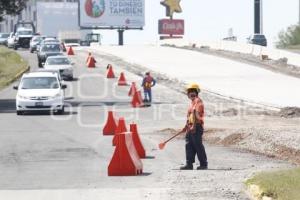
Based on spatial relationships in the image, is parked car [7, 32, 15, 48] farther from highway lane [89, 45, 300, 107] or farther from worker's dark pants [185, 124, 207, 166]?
worker's dark pants [185, 124, 207, 166]

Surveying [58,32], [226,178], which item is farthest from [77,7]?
[226,178]

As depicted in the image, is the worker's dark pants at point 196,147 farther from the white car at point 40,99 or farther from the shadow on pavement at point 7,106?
the shadow on pavement at point 7,106

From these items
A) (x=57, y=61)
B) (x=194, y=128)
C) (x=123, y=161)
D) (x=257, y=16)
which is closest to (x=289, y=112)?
(x=194, y=128)

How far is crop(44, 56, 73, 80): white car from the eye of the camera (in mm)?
55375

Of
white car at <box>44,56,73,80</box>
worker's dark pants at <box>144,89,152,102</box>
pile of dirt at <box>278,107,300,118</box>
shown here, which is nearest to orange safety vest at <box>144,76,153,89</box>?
worker's dark pants at <box>144,89,152,102</box>

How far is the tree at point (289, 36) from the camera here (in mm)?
121375

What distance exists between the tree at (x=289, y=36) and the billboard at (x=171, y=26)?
40.2 ft

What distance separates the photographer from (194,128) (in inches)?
731

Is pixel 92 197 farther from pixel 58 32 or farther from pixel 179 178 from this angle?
pixel 58 32

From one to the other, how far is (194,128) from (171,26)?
341 ft

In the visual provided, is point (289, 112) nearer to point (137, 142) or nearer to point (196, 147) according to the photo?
point (137, 142)

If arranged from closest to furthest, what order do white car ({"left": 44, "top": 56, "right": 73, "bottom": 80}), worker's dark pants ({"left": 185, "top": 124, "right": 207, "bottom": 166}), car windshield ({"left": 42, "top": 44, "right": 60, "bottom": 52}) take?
1. worker's dark pants ({"left": 185, "top": 124, "right": 207, "bottom": 166})
2. white car ({"left": 44, "top": 56, "right": 73, "bottom": 80})
3. car windshield ({"left": 42, "top": 44, "right": 60, "bottom": 52})

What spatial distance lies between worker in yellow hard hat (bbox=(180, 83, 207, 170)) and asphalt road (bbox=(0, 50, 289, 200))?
358 millimetres

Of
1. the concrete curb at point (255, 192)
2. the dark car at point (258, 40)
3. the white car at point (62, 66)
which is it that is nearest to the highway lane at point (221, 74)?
the white car at point (62, 66)
